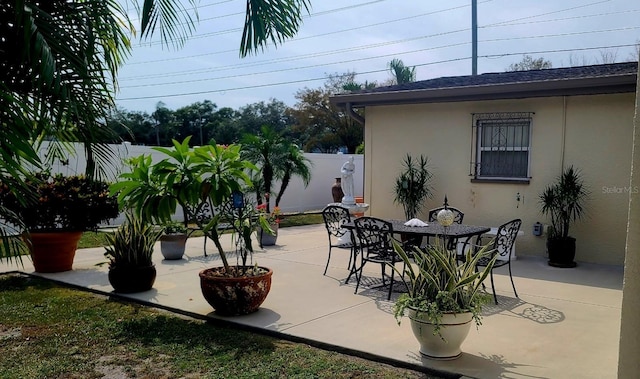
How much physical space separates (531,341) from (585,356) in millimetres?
469

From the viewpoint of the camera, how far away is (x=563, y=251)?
7.93 meters

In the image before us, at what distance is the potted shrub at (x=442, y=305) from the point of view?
4.04m

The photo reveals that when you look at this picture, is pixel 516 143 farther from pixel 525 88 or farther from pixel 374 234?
pixel 374 234

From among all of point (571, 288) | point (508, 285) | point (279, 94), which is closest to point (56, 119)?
point (508, 285)

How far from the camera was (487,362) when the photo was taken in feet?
13.4

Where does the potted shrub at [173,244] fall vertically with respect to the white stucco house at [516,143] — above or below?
below

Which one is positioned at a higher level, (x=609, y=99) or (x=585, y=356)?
(x=609, y=99)

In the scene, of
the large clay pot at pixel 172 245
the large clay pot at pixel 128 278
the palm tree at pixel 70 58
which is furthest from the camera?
the large clay pot at pixel 172 245

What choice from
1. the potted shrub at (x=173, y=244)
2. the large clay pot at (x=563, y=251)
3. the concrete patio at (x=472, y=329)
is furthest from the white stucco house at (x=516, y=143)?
the potted shrub at (x=173, y=244)

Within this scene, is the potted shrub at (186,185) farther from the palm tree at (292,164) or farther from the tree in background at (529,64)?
the tree in background at (529,64)

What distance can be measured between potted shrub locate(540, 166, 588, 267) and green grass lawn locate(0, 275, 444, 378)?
16.6 ft

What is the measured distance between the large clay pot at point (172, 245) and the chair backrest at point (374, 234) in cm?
376

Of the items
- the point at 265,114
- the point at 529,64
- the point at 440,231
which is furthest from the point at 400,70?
the point at 440,231

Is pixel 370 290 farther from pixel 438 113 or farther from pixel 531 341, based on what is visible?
pixel 438 113
